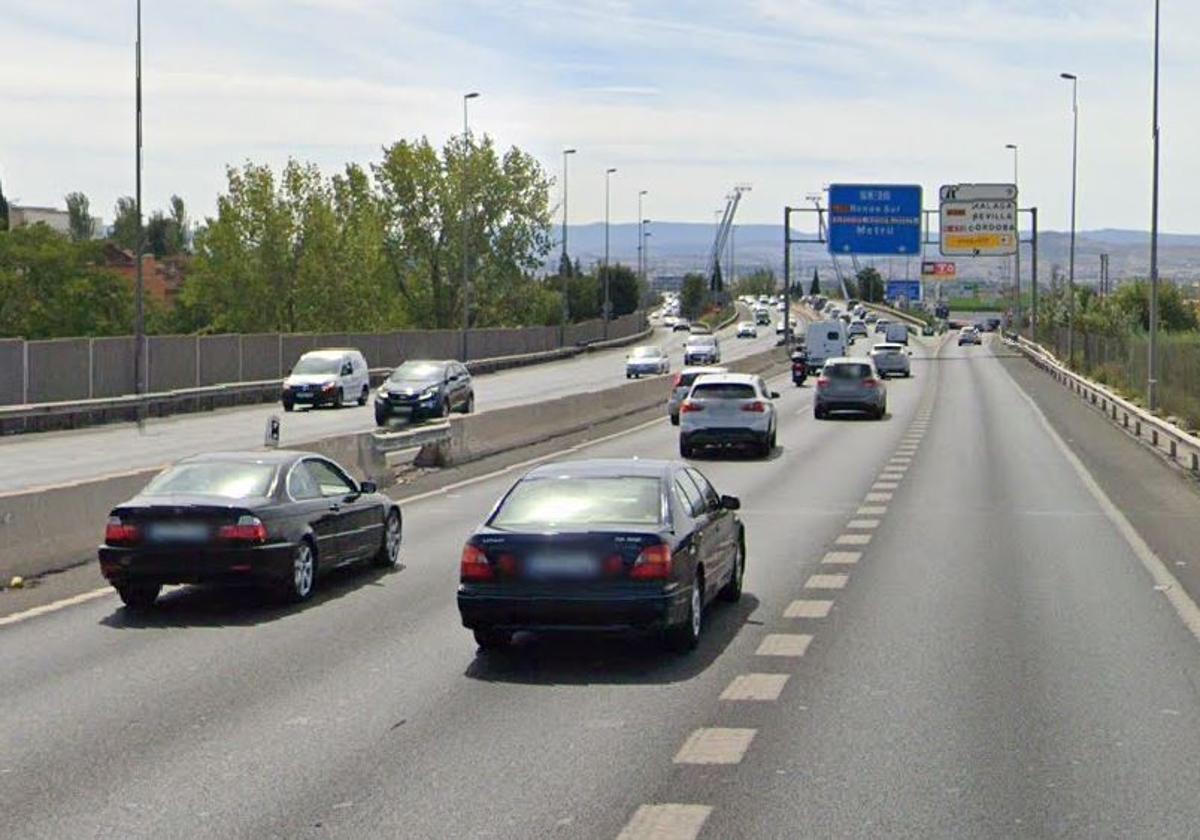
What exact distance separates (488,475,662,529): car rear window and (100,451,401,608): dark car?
2649 mm

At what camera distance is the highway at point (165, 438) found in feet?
110

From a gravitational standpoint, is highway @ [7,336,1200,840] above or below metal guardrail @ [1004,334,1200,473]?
below

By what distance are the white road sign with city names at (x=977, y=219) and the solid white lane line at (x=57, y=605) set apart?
70961 millimetres

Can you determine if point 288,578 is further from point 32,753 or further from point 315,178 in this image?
point 315,178

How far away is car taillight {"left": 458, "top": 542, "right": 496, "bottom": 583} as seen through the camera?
43.0 feet

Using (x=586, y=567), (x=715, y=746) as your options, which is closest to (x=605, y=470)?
(x=586, y=567)

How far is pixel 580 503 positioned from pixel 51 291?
9031cm

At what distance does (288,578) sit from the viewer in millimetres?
16016

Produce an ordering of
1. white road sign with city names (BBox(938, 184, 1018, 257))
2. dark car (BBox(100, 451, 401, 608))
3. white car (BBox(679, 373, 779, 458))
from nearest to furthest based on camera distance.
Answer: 1. dark car (BBox(100, 451, 401, 608))
2. white car (BBox(679, 373, 779, 458))
3. white road sign with city names (BBox(938, 184, 1018, 257))

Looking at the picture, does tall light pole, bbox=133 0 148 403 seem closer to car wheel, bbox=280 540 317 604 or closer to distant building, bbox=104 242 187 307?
car wheel, bbox=280 540 317 604

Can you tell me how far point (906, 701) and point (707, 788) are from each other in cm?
272

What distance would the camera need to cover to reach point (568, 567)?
511 inches

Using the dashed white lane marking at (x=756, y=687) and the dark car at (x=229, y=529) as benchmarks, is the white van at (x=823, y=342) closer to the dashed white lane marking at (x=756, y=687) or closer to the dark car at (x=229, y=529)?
the dark car at (x=229, y=529)

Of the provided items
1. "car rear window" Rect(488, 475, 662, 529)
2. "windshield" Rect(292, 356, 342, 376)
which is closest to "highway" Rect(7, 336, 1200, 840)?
"car rear window" Rect(488, 475, 662, 529)
